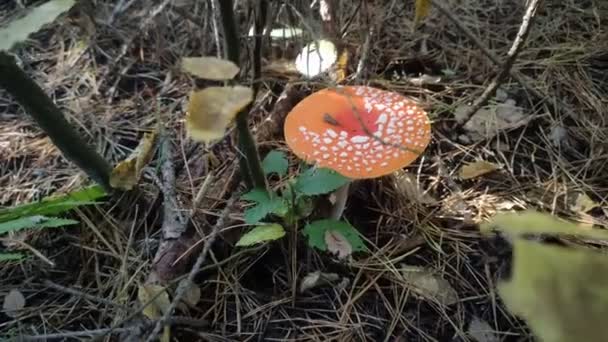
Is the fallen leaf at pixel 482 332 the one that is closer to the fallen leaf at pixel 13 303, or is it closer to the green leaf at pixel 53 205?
the green leaf at pixel 53 205

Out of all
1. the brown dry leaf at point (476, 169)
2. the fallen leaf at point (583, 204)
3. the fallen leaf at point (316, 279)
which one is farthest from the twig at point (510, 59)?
the fallen leaf at point (316, 279)

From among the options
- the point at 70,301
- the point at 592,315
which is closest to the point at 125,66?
the point at 70,301

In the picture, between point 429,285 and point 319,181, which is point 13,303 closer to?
point 319,181

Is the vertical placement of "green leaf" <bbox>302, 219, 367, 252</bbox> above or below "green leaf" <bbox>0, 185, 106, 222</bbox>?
below

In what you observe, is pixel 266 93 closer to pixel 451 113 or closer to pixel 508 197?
pixel 451 113

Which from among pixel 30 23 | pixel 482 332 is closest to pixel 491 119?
pixel 482 332

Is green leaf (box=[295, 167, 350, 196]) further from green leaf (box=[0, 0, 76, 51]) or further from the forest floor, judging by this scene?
green leaf (box=[0, 0, 76, 51])

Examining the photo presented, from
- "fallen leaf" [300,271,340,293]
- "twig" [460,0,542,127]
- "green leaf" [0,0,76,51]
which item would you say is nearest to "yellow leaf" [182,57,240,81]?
"green leaf" [0,0,76,51]
